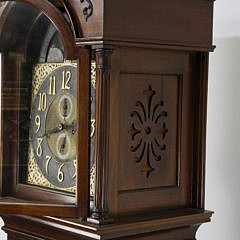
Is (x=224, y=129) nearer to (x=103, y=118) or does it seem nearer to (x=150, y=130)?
(x=150, y=130)

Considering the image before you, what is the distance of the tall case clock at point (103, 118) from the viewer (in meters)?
0.95

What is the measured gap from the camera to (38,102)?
3.63 feet

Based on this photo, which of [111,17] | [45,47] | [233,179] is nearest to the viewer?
[111,17]

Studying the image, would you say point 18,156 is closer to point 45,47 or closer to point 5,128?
point 5,128

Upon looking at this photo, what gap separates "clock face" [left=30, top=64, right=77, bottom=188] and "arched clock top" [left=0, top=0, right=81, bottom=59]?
0.04 m

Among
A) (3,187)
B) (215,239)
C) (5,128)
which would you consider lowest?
(215,239)

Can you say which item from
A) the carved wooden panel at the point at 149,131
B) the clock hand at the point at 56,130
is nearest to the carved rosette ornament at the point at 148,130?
the carved wooden panel at the point at 149,131

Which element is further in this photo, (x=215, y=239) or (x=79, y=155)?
(x=215, y=239)

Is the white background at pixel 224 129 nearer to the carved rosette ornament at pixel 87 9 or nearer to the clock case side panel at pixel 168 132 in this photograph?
the clock case side panel at pixel 168 132

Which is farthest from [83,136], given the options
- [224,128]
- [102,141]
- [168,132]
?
[224,128]

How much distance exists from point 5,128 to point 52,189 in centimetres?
15

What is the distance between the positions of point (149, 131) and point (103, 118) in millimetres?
103

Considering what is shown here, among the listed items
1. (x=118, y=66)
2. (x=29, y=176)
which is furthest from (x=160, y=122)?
(x=29, y=176)

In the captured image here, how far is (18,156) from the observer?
1133mm
